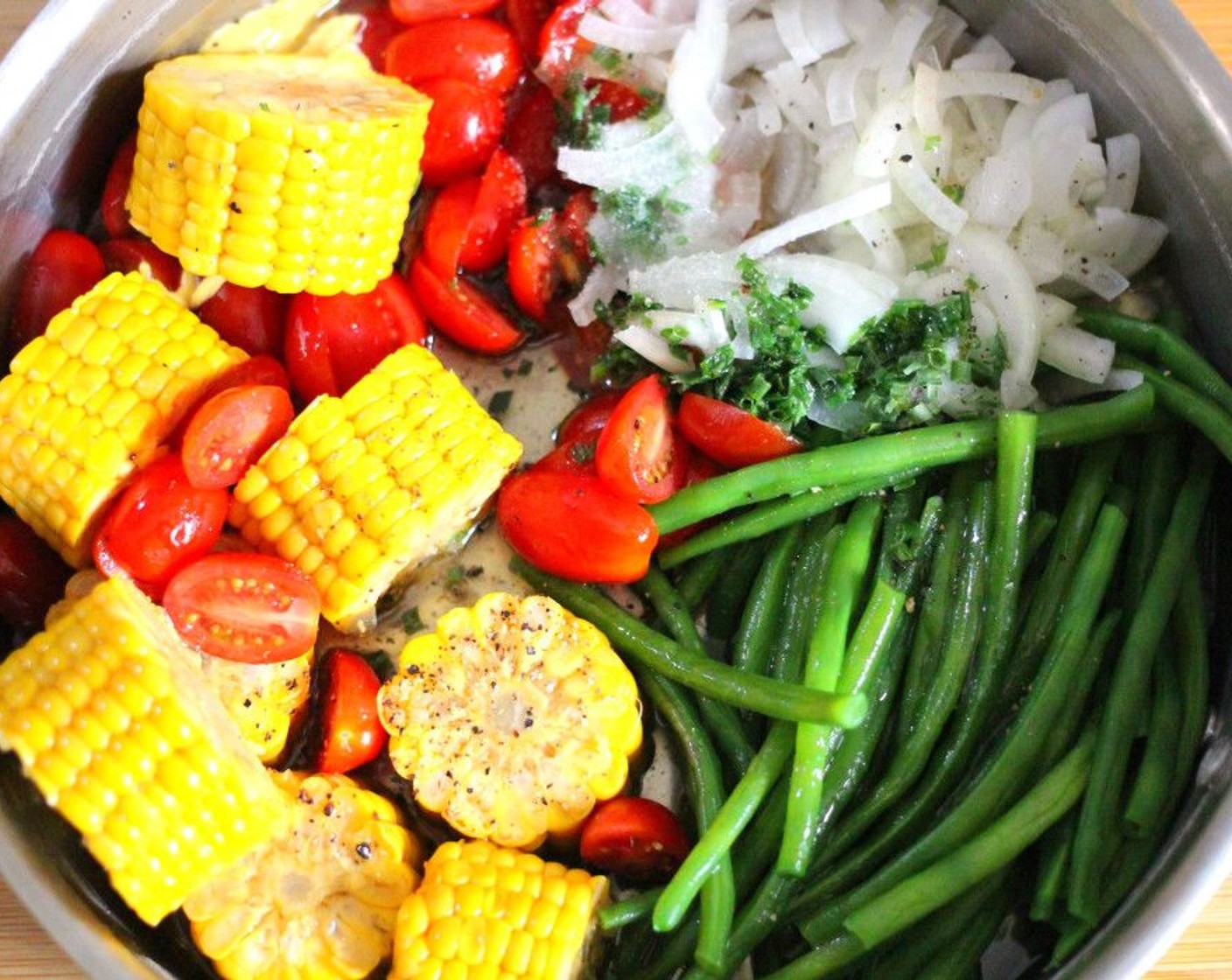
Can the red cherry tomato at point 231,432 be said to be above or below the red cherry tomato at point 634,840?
above

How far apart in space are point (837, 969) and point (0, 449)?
72.1 inches

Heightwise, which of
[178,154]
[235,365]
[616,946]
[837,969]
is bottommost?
[616,946]

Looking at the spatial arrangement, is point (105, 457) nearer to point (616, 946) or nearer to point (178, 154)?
point (178, 154)

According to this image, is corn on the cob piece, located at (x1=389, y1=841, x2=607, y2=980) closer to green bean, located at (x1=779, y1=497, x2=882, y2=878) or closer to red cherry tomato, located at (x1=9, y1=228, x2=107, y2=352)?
green bean, located at (x1=779, y1=497, x2=882, y2=878)

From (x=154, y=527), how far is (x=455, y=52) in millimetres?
1260

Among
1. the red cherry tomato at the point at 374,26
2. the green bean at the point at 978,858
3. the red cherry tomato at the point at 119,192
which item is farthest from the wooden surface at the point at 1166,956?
the red cherry tomato at the point at 374,26

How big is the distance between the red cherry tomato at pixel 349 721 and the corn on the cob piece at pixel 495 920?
1.09 feet

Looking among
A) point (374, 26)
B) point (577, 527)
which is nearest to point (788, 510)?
point (577, 527)

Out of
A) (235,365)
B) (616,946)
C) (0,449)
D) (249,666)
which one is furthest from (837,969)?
(0,449)

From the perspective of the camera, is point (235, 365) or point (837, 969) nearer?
point (837, 969)

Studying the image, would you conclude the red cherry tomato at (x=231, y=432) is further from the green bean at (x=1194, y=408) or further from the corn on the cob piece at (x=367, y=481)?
the green bean at (x=1194, y=408)

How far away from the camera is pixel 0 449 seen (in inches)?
93.3

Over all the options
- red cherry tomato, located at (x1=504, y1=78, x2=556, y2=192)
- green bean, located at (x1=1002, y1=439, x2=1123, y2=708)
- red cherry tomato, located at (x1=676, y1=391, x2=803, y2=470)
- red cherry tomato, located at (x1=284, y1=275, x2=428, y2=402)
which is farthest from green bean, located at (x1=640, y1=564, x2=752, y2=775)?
red cherry tomato, located at (x1=504, y1=78, x2=556, y2=192)

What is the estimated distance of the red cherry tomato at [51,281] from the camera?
8.46 ft
